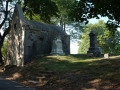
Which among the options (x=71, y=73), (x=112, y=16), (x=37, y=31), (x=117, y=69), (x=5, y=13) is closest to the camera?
(x=112, y=16)

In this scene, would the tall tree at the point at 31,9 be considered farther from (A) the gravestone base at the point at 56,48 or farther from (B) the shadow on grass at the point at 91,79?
(B) the shadow on grass at the point at 91,79

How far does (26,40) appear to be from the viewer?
63.4 ft

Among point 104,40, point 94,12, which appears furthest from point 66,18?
point 94,12

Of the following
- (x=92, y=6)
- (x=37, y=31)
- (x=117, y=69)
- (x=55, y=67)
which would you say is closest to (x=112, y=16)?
(x=92, y=6)

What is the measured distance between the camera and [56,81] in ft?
38.0

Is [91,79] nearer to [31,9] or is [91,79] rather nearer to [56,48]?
[56,48]

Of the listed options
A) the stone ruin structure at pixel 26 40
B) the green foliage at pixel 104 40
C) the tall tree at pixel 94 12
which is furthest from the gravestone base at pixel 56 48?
the green foliage at pixel 104 40

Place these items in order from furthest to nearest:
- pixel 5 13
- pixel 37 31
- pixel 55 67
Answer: pixel 5 13, pixel 37 31, pixel 55 67

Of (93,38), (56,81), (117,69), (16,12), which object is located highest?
(16,12)

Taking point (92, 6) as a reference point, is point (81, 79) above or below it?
below

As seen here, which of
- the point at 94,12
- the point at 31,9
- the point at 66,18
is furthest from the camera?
the point at 66,18

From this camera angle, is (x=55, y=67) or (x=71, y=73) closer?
(x=71, y=73)

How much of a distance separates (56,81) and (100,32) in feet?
133

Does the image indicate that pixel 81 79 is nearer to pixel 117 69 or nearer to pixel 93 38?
pixel 117 69
